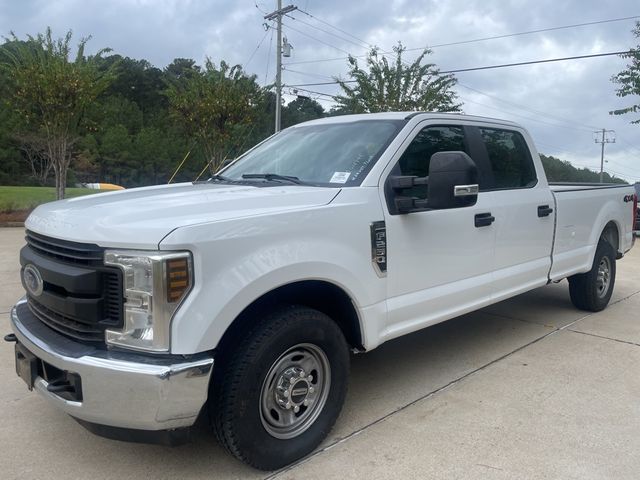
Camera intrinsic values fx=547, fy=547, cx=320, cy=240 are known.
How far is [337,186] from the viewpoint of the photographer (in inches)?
128

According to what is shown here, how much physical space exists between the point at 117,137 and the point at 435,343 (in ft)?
165

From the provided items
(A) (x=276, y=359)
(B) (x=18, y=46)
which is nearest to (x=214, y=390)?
(A) (x=276, y=359)

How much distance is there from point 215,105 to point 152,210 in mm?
12290

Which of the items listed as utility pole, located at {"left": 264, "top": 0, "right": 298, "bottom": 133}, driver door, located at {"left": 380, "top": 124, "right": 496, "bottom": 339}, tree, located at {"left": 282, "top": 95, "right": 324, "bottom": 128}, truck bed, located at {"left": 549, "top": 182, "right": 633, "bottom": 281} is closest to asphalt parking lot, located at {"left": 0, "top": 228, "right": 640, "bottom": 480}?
driver door, located at {"left": 380, "top": 124, "right": 496, "bottom": 339}

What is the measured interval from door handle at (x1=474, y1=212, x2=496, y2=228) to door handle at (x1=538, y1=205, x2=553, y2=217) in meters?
0.83

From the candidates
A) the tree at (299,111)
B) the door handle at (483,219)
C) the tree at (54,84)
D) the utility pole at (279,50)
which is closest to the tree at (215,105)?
the tree at (54,84)

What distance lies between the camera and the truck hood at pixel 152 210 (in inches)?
93.6

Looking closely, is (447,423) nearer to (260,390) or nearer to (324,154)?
(260,390)

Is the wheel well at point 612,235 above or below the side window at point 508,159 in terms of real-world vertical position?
below

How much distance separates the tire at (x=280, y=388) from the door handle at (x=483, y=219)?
4.91 ft

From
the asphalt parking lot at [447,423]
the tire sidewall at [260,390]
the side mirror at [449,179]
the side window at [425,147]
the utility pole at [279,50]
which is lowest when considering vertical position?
the asphalt parking lot at [447,423]

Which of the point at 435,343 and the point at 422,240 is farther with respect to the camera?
the point at 435,343

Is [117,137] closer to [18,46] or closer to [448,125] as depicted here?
[18,46]

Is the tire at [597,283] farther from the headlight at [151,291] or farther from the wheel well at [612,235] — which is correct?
the headlight at [151,291]
